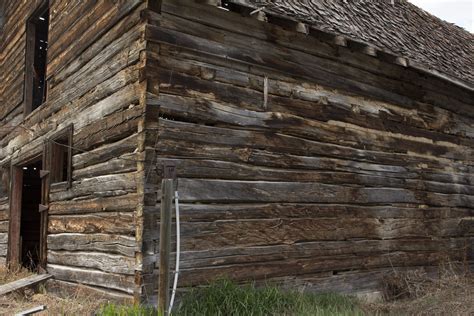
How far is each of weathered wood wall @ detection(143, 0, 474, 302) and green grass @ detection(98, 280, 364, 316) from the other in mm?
287

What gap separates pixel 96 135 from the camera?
6.21 meters

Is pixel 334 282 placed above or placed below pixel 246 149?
below

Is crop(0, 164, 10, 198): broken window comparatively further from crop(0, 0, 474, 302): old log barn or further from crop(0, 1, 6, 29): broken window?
crop(0, 1, 6, 29): broken window

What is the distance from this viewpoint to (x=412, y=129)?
8273 millimetres

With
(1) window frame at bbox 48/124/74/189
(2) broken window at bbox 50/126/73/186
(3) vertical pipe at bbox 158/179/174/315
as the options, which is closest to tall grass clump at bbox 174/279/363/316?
(3) vertical pipe at bbox 158/179/174/315

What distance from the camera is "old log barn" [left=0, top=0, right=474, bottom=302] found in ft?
18.2

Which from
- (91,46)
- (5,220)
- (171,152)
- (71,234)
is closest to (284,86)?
(171,152)

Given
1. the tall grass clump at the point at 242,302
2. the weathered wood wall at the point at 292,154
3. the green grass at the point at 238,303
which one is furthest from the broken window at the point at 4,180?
the tall grass clump at the point at 242,302

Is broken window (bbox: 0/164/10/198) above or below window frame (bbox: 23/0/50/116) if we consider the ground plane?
below

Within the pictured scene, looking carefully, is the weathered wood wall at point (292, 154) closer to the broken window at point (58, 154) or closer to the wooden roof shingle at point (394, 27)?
the wooden roof shingle at point (394, 27)

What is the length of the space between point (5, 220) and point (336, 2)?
6.83 meters

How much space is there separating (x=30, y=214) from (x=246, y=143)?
8650 mm

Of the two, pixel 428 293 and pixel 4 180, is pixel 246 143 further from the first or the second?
pixel 4 180

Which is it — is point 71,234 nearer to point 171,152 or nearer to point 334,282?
point 171,152
